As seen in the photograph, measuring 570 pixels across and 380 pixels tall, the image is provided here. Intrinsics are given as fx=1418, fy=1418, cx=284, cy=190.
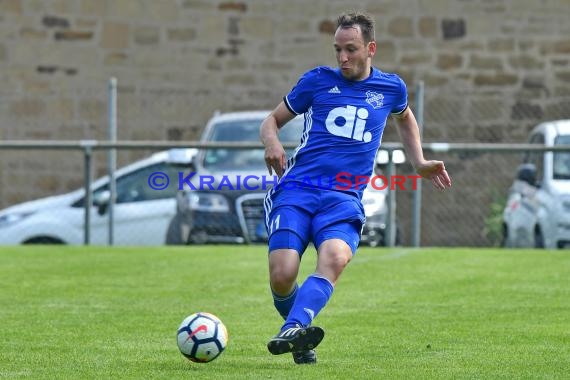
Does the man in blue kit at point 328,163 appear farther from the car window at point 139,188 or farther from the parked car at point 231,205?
the car window at point 139,188

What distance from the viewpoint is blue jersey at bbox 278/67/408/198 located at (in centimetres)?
781

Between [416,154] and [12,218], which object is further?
[12,218]

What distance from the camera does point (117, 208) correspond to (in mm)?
17984

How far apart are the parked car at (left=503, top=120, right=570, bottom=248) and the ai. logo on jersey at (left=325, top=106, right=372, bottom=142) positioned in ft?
27.5

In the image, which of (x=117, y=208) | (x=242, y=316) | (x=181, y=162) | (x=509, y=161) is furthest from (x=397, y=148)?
(x=242, y=316)

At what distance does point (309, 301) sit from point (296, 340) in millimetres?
364

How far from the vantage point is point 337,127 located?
25.9 ft

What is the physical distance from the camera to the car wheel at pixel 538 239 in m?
16.5

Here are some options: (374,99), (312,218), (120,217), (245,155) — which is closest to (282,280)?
(312,218)

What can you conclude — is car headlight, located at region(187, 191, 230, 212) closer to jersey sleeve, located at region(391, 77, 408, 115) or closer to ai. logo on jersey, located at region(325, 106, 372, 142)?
jersey sleeve, located at region(391, 77, 408, 115)

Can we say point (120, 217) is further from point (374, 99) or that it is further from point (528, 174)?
point (374, 99)

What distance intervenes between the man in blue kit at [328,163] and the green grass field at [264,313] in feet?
1.79

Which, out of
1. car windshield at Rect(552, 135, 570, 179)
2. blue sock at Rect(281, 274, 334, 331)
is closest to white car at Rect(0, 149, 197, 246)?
car windshield at Rect(552, 135, 570, 179)

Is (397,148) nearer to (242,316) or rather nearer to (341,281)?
(341,281)
